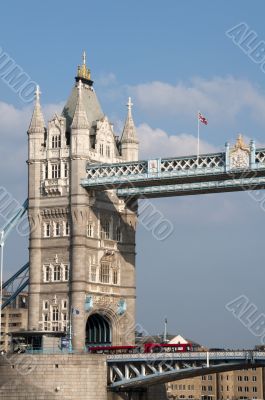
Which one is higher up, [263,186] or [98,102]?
[98,102]

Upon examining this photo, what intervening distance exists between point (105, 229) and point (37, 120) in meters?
14.3

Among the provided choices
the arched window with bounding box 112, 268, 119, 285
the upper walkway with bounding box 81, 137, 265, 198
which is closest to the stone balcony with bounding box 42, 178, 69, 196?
the upper walkway with bounding box 81, 137, 265, 198

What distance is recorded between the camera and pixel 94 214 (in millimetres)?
113125

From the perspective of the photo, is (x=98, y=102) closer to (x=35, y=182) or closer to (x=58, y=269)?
(x=35, y=182)

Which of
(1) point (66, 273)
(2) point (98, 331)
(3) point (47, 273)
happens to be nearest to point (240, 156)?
(1) point (66, 273)

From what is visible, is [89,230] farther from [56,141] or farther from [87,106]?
[87,106]

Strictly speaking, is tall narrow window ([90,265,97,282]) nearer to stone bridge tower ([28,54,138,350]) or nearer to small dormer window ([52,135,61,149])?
stone bridge tower ([28,54,138,350])

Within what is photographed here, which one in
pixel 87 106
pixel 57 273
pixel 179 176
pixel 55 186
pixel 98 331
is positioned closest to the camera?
pixel 179 176

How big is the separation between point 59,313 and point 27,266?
328 inches

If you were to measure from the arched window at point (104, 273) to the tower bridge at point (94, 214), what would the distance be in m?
0.11

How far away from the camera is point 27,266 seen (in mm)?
116875

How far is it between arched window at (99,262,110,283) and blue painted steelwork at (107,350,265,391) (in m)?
11.6

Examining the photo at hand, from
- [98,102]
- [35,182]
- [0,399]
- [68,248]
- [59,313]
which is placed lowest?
[0,399]

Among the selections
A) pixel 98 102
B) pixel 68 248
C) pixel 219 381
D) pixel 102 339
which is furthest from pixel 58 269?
pixel 219 381
